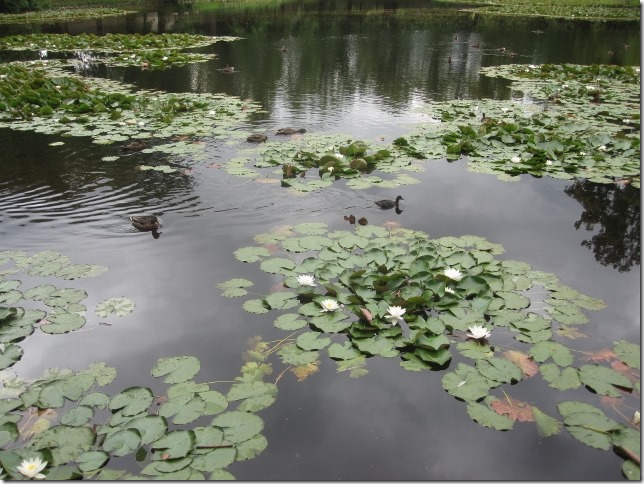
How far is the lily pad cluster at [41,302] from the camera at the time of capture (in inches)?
127

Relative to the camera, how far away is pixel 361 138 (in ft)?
24.4

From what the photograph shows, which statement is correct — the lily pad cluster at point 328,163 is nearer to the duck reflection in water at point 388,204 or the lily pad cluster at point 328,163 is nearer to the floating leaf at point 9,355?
the duck reflection in water at point 388,204

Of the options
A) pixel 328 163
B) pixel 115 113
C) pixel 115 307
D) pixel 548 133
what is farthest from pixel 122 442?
pixel 115 113

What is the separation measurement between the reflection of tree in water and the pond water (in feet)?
0.07

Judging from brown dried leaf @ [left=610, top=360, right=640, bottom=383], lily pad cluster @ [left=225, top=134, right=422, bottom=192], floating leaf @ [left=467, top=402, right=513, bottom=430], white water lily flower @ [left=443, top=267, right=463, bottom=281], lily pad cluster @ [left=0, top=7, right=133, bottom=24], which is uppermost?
lily pad cluster @ [left=0, top=7, right=133, bottom=24]

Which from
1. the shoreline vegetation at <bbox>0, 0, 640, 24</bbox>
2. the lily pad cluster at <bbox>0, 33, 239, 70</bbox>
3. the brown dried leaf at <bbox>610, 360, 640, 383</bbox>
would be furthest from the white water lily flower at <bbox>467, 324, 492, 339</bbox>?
the shoreline vegetation at <bbox>0, 0, 640, 24</bbox>

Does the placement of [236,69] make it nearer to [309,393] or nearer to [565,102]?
[565,102]

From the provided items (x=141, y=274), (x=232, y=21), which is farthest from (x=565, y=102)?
(x=232, y=21)

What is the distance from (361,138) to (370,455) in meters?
5.71

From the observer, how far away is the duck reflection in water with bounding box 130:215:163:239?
4.57 metres

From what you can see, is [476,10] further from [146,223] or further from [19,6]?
[146,223]

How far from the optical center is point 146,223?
4.58 m

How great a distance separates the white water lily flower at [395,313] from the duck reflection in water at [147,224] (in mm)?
2505

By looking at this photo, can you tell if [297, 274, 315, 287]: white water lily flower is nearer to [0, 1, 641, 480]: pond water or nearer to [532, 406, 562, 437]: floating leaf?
[0, 1, 641, 480]: pond water
